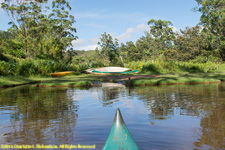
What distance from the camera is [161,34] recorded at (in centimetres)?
6159

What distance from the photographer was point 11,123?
5.48m

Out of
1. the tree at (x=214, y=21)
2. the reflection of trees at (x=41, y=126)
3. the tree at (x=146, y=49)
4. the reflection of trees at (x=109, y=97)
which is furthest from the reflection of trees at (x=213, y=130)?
the tree at (x=146, y=49)

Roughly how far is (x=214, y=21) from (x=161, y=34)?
22.0 meters

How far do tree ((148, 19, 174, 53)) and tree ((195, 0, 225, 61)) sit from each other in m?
17.5

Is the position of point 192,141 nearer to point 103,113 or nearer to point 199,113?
point 199,113

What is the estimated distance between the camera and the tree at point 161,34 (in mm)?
59750

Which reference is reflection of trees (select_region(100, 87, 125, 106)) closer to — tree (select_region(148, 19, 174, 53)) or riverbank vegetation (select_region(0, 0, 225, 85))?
riverbank vegetation (select_region(0, 0, 225, 85))

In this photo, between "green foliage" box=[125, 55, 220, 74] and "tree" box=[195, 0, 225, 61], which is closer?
"green foliage" box=[125, 55, 220, 74]

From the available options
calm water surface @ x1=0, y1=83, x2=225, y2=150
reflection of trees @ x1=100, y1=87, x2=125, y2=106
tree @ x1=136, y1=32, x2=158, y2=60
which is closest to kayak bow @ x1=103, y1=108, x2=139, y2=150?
calm water surface @ x1=0, y1=83, x2=225, y2=150

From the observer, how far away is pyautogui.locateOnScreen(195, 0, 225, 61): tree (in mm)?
38594

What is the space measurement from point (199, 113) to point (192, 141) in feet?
8.09

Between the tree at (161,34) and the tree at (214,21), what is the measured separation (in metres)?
17.5

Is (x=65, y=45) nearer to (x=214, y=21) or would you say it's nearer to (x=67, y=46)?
(x=67, y=46)

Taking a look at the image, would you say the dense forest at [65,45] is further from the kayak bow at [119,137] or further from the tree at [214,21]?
the kayak bow at [119,137]
